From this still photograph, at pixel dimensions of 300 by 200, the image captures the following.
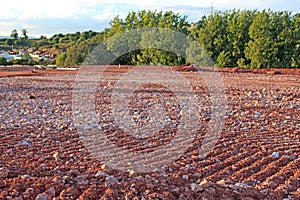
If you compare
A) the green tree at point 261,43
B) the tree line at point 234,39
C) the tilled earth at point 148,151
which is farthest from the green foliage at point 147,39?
the tilled earth at point 148,151

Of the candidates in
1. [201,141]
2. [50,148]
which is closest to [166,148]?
[201,141]

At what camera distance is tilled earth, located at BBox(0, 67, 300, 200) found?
12.4 feet

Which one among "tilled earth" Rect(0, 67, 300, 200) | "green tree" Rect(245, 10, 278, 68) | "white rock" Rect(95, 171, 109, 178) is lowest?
"tilled earth" Rect(0, 67, 300, 200)

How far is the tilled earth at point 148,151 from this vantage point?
378cm

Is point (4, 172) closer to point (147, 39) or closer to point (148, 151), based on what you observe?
point (148, 151)

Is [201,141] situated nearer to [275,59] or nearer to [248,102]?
[248,102]

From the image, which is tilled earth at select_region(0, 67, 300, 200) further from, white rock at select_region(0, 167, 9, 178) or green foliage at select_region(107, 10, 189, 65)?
green foliage at select_region(107, 10, 189, 65)

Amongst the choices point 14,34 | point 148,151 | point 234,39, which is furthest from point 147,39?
point 14,34

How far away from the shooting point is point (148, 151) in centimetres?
589

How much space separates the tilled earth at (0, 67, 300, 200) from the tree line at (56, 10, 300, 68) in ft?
68.7

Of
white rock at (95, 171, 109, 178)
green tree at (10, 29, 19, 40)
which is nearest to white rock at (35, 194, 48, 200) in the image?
white rock at (95, 171, 109, 178)

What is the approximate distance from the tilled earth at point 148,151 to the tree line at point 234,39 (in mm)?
20954

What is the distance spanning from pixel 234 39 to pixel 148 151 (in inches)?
1101

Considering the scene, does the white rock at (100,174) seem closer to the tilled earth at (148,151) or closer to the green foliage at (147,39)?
the tilled earth at (148,151)
